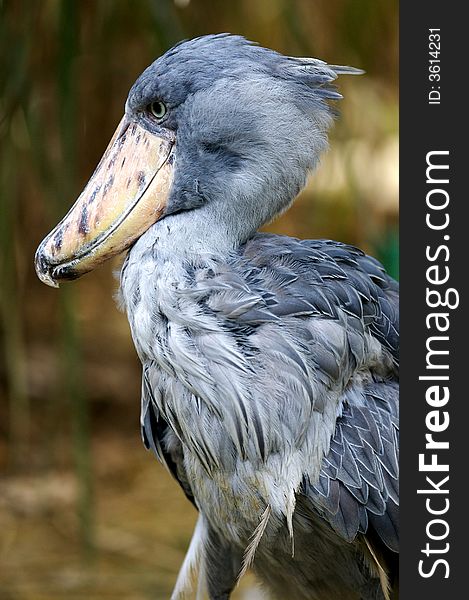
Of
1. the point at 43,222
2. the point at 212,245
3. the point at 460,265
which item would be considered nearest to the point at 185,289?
the point at 212,245

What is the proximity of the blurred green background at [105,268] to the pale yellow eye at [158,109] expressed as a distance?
466mm

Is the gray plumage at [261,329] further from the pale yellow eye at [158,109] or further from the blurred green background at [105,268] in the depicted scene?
the blurred green background at [105,268]

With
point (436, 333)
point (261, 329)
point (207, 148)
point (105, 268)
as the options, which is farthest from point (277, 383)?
point (105, 268)

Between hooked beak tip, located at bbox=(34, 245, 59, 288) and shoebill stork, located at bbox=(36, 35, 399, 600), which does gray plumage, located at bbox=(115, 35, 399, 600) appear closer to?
shoebill stork, located at bbox=(36, 35, 399, 600)

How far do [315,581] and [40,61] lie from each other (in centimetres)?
182

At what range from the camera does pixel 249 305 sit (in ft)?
4.76

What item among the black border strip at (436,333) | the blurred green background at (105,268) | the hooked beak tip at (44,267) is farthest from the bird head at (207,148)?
the blurred green background at (105,268)

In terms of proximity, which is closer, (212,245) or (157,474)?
(212,245)

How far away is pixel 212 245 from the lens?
60.0 inches

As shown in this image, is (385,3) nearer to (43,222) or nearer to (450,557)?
(43,222)

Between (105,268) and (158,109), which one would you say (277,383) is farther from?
(105,268)

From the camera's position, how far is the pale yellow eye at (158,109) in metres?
1.55

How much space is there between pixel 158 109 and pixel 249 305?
342 mm

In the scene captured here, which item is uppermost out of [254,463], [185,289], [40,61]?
[40,61]
